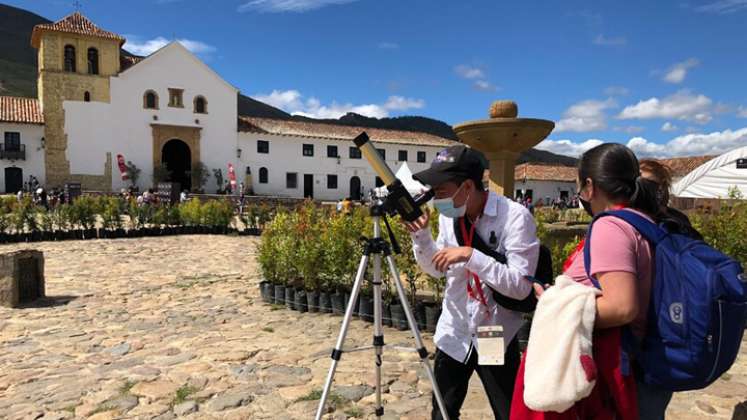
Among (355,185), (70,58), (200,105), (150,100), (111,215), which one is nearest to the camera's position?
(111,215)

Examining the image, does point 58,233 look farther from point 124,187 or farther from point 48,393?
point 124,187

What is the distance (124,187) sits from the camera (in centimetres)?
3678

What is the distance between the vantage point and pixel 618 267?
1.58 m

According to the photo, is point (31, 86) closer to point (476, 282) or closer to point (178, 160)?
point (178, 160)

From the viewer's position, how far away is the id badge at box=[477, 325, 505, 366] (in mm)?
2305

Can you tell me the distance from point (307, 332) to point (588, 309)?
4.72 meters

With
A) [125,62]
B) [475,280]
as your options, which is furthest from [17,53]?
[475,280]

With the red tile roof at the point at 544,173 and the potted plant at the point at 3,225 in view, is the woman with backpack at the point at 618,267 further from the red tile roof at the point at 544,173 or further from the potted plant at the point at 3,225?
the red tile roof at the point at 544,173

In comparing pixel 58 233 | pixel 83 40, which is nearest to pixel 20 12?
pixel 83 40

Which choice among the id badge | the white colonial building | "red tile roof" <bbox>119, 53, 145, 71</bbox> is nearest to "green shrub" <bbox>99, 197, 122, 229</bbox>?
the id badge

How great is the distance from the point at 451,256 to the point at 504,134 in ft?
22.1

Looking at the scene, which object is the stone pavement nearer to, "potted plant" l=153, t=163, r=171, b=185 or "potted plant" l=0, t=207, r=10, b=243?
"potted plant" l=0, t=207, r=10, b=243

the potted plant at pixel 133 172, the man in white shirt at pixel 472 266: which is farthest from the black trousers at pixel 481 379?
the potted plant at pixel 133 172

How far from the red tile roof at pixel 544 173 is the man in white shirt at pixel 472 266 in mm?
47184
